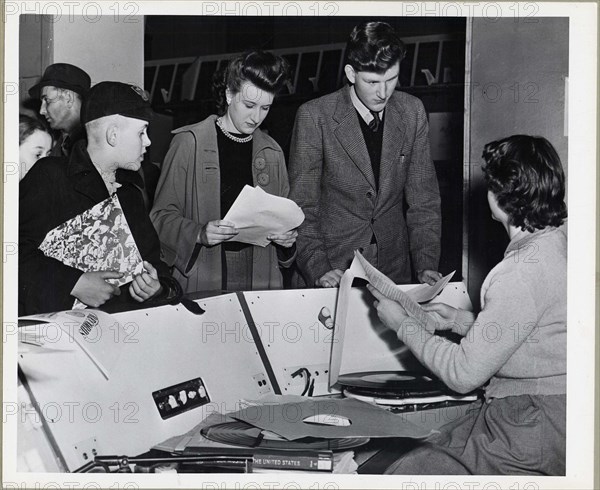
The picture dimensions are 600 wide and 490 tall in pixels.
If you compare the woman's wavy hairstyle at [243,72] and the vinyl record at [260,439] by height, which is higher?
the woman's wavy hairstyle at [243,72]

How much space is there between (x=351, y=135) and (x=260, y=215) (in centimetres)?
38

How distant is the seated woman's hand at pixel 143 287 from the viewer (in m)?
1.91

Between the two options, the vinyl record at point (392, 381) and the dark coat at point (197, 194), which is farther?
the dark coat at point (197, 194)

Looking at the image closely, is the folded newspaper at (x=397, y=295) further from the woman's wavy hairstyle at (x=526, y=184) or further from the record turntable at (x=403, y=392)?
the woman's wavy hairstyle at (x=526, y=184)

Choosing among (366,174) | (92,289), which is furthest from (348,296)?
(92,289)

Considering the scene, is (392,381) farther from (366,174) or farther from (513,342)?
(366,174)

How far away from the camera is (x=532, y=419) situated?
1.78 m

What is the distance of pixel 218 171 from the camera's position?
79.2 inches

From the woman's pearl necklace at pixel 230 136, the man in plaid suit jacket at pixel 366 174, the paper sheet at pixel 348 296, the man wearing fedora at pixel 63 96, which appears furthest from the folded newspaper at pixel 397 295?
the man wearing fedora at pixel 63 96

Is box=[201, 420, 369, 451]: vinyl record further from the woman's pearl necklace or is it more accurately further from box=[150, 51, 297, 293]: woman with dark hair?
the woman's pearl necklace

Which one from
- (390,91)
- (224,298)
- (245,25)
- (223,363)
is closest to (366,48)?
(390,91)

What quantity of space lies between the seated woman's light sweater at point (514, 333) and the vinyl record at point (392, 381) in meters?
0.12

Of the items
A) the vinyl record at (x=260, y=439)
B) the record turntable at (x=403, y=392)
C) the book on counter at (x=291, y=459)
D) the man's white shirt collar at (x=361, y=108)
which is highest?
the man's white shirt collar at (x=361, y=108)

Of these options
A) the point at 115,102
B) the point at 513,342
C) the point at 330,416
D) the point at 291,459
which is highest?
the point at 115,102
